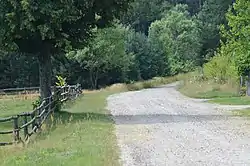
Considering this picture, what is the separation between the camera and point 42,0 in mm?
24344

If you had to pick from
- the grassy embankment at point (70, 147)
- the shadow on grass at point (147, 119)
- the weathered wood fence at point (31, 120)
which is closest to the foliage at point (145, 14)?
the weathered wood fence at point (31, 120)

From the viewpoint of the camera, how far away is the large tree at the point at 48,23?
2423 cm

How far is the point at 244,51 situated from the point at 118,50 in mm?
43061

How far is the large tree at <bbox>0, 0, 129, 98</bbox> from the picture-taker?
24234 millimetres

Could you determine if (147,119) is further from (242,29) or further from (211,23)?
(211,23)

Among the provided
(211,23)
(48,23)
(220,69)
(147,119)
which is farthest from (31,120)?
(211,23)

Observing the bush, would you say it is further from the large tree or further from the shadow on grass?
the large tree

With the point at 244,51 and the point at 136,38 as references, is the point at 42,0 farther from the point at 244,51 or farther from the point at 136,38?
the point at 136,38

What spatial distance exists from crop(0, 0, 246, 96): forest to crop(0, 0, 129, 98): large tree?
0.05 metres

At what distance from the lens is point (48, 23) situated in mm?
24641

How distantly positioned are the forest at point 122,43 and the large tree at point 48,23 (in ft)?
0.15

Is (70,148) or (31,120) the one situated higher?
(31,120)

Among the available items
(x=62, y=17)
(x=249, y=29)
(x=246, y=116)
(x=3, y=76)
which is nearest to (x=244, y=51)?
(x=249, y=29)

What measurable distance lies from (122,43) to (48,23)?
52.3 metres
